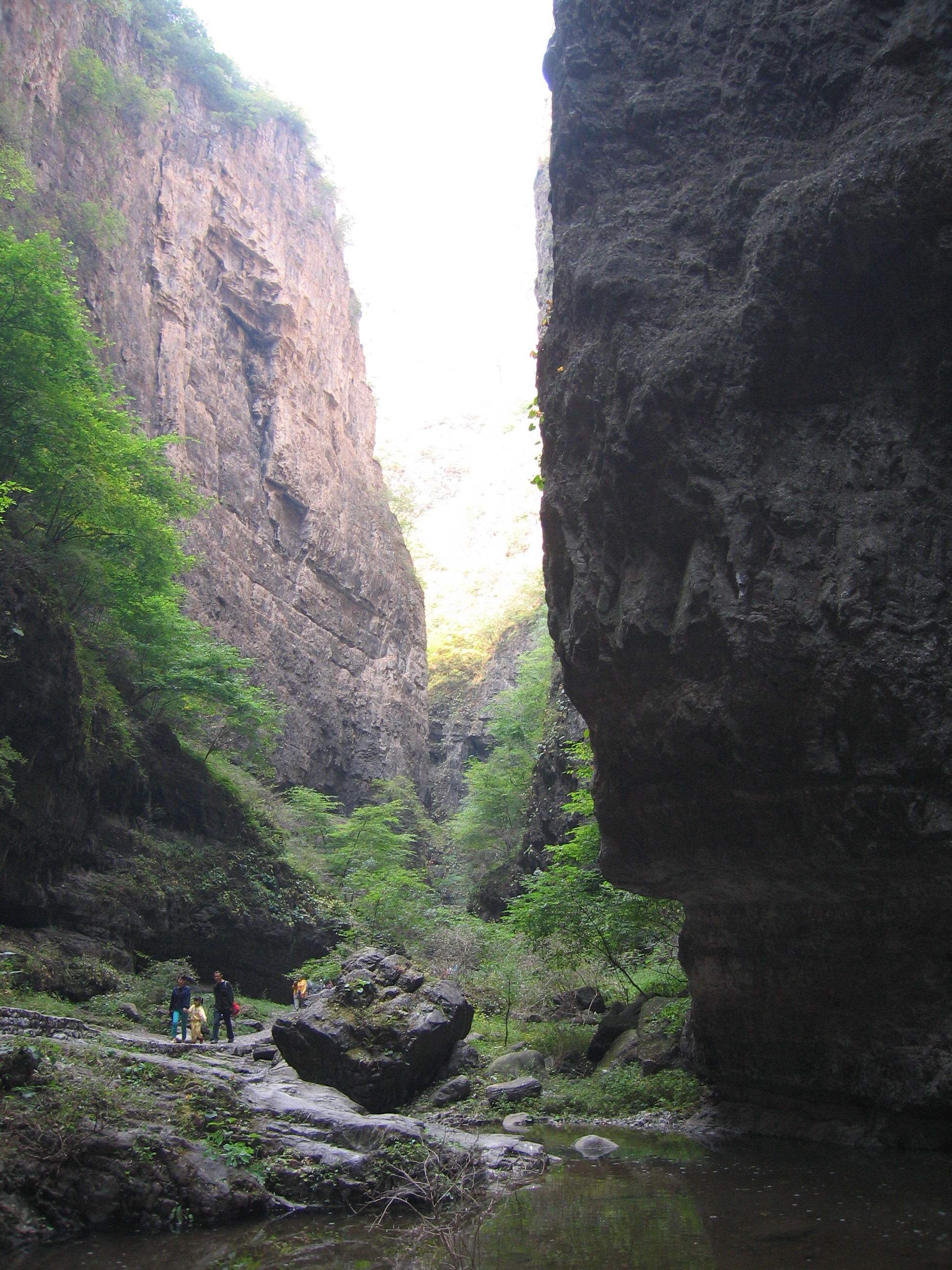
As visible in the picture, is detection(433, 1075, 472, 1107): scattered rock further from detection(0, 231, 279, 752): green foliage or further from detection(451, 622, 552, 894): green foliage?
detection(451, 622, 552, 894): green foliage

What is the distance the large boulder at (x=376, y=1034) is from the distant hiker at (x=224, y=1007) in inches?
103

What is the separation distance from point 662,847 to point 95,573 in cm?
1432

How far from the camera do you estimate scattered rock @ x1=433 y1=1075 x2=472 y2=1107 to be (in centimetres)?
1118

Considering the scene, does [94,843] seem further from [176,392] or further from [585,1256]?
[176,392]


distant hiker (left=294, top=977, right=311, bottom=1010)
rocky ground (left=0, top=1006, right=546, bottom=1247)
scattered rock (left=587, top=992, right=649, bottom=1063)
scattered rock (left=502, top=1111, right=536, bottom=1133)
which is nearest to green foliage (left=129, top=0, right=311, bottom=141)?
distant hiker (left=294, top=977, right=311, bottom=1010)

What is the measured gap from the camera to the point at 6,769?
12.9m

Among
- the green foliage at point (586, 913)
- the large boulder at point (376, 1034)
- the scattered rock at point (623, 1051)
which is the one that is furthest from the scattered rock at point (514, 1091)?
the green foliage at point (586, 913)

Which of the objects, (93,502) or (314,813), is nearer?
(93,502)

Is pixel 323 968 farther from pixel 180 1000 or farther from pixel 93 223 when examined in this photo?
pixel 93 223

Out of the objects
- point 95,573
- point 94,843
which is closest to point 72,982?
point 94,843

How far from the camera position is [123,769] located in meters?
18.1

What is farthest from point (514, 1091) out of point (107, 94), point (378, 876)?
point (107, 94)

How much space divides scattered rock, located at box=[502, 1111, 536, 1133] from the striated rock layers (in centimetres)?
244

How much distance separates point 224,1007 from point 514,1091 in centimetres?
547
